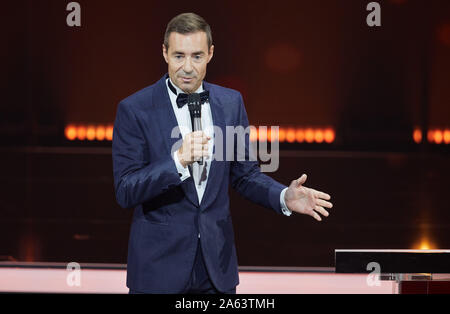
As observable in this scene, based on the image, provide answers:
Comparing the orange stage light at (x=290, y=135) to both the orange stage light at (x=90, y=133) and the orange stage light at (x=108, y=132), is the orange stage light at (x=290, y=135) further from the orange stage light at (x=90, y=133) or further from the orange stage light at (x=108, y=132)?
the orange stage light at (x=90, y=133)

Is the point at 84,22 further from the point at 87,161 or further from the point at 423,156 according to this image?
the point at 423,156

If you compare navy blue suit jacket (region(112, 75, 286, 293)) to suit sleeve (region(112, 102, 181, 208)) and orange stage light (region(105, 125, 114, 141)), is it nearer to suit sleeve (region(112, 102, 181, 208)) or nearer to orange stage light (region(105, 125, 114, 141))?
suit sleeve (region(112, 102, 181, 208))

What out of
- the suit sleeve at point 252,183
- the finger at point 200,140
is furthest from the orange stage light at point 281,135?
the finger at point 200,140

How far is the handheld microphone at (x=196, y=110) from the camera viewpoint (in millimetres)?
1664

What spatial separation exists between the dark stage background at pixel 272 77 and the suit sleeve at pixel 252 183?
496 centimetres

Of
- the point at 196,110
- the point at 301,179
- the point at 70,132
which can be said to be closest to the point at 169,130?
the point at 196,110

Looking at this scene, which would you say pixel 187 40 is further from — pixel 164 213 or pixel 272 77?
pixel 272 77

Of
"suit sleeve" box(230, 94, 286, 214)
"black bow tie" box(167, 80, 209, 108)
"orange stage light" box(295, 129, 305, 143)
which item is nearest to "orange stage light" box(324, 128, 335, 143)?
"orange stage light" box(295, 129, 305, 143)

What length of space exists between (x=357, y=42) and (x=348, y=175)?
1861 millimetres

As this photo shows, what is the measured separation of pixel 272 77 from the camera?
8.30 meters

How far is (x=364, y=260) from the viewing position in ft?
6.20

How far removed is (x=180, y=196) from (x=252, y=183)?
22 centimetres

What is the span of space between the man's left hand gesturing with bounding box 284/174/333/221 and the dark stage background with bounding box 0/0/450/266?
504 cm
